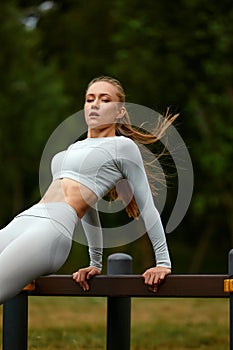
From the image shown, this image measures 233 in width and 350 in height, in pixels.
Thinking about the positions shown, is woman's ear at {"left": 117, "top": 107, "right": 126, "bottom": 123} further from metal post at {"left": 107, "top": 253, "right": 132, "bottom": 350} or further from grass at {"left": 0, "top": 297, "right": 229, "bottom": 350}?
grass at {"left": 0, "top": 297, "right": 229, "bottom": 350}

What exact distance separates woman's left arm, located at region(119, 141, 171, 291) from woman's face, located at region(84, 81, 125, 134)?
19 centimetres

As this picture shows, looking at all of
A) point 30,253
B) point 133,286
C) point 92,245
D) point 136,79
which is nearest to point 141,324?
point 92,245

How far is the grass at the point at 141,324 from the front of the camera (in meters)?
8.81

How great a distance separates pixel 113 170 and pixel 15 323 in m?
1.10

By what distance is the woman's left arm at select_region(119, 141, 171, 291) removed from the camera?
468 centimetres

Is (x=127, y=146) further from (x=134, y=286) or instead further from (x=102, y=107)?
(x=134, y=286)

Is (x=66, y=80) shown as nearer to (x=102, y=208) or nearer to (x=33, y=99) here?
(x=33, y=99)

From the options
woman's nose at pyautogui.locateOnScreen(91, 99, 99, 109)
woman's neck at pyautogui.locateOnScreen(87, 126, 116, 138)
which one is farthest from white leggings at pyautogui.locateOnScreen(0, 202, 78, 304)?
woman's nose at pyautogui.locateOnScreen(91, 99, 99, 109)

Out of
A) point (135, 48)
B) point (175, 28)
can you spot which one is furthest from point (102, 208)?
point (135, 48)

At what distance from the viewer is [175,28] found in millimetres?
20922

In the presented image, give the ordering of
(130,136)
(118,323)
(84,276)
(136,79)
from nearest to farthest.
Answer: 1. (84,276)
2. (130,136)
3. (118,323)
4. (136,79)

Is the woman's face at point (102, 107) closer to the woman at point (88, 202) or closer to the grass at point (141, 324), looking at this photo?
the woman at point (88, 202)

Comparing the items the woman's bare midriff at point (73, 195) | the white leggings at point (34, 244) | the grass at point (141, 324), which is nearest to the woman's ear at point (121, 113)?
the woman's bare midriff at point (73, 195)

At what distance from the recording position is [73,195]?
4.80m
